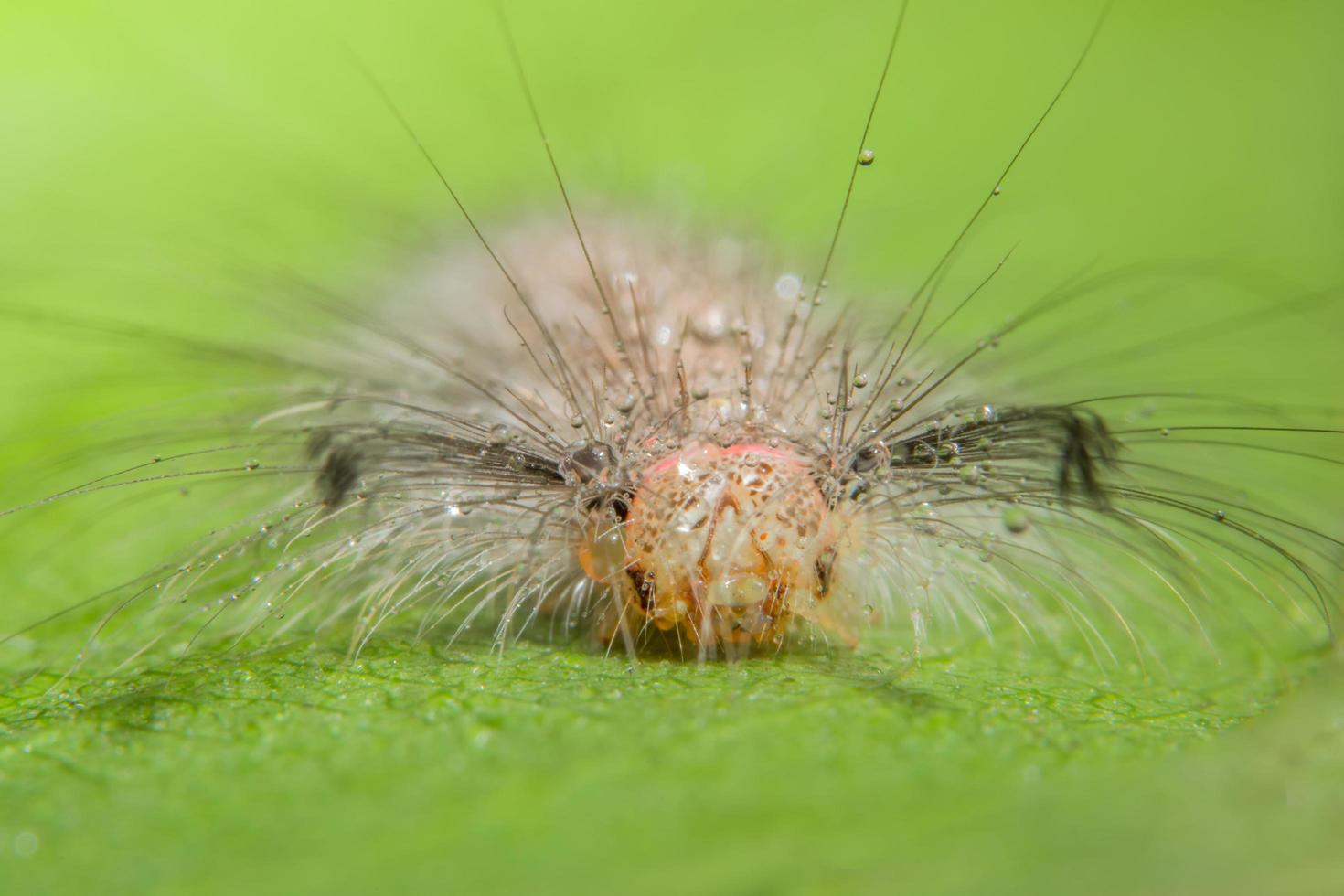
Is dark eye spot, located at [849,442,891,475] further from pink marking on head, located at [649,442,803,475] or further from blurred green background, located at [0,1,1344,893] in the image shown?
blurred green background, located at [0,1,1344,893]

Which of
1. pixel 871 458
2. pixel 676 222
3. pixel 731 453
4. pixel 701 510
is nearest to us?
pixel 701 510

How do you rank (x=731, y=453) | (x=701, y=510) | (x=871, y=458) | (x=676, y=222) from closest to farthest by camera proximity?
(x=701, y=510)
(x=731, y=453)
(x=871, y=458)
(x=676, y=222)

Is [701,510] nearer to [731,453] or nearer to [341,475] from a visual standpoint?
[731,453]

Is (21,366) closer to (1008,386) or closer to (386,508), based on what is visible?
(386,508)

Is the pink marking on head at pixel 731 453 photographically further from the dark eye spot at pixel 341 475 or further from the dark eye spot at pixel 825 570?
the dark eye spot at pixel 341 475

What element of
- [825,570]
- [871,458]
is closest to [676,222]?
[871,458]

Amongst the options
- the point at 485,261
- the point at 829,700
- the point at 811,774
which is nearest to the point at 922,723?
the point at 829,700

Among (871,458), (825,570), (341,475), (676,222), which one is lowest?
(825,570)
